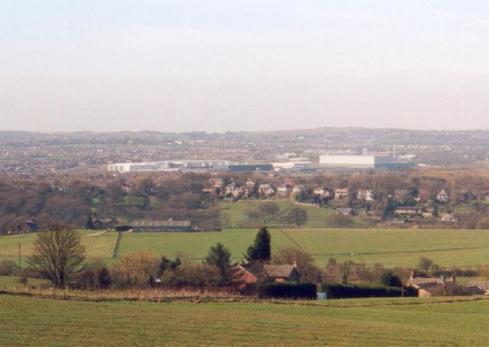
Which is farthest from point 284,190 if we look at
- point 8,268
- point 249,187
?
point 8,268

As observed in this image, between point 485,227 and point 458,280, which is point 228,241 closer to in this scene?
point 458,280

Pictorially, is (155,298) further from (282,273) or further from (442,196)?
(442,196)

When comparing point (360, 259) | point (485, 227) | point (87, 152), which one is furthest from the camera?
point (87, 152)

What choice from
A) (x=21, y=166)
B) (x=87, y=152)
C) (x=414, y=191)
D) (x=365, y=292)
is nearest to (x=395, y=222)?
(x=414, y=191)

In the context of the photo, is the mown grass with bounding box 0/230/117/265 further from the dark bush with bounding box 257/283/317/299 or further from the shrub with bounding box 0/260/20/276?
the dark bush with bounding box 257/283/317/299


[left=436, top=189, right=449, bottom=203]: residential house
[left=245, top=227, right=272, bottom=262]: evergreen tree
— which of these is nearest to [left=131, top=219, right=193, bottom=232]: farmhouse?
[left=245, top=227, right=272, bottom=262]: evergreen tree

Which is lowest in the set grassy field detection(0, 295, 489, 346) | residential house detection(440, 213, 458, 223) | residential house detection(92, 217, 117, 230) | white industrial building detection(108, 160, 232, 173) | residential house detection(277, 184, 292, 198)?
white industrial building detection(108, 160, 232, 173)

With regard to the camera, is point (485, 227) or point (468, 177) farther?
point (468, 177)
